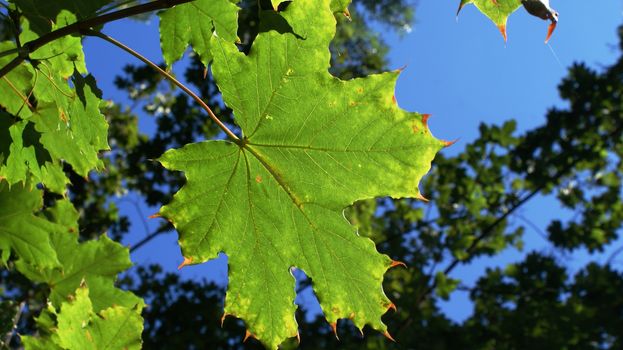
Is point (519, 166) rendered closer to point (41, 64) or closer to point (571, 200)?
point (571, 200)

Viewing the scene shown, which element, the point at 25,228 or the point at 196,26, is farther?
the point at 25,228

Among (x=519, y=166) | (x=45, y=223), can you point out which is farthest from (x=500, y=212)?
(x=45, y=223)

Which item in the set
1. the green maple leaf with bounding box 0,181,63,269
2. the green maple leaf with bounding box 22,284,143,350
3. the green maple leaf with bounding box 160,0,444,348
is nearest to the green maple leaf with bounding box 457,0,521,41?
the green maple leaf with bounding box 160,0,444,348

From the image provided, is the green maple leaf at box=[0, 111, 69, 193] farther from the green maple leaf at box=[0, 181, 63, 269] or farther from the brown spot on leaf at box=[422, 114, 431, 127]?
the brown spot on leaf at box=[422, 114, 431, 127]

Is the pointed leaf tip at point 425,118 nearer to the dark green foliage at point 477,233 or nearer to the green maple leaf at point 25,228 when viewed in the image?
the green maple leaf at point 25,228

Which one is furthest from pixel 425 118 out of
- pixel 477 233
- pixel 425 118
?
pixel 477 233

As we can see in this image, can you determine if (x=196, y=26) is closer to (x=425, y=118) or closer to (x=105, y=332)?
Answer: (x=425, y=118)
